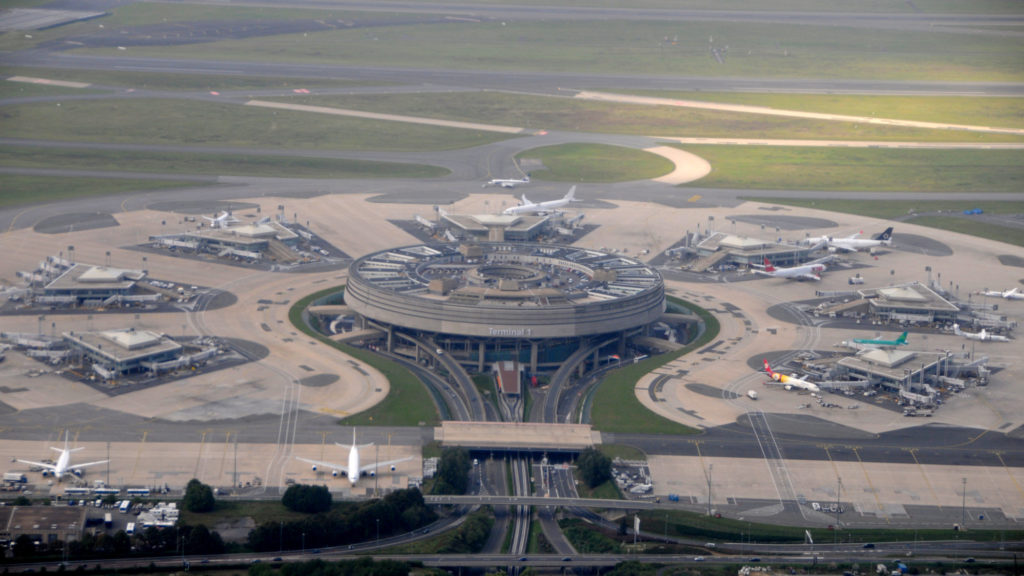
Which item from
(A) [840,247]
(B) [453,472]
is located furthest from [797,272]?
(B) [453,472]

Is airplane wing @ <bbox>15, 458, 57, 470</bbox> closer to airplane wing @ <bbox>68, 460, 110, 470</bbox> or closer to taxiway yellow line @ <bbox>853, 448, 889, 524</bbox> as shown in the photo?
airplane wing @ <bbox>68, 460, 110, 470</bbox>

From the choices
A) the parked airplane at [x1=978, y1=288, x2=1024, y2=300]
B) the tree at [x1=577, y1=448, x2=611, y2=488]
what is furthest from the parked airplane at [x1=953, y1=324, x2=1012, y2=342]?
the tree at [x1=577, y1=448, x2=611, y2=488]

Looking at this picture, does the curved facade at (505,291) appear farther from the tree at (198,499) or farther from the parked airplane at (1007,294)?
the parked airplane at (1007,294)

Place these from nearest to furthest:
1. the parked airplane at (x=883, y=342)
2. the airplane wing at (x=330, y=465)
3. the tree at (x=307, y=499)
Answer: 1. the tree at (x=307, y=499)
2. the airplane wing at (x=330, y=465)
3. the parked airplane at (x=883, y=342)

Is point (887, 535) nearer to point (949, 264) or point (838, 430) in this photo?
point (838, 430)

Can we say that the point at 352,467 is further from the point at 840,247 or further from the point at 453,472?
the point at 840,247

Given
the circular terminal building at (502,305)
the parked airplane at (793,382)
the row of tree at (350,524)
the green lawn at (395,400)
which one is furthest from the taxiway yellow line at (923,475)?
the green lawn at (395,400)

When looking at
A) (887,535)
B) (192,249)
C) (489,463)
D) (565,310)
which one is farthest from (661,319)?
(192,249)
